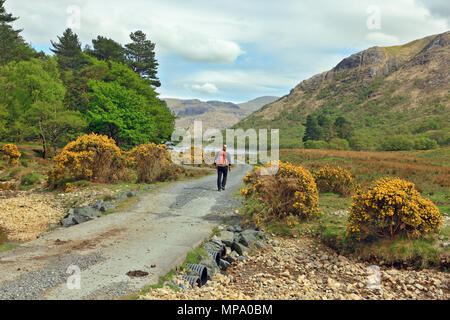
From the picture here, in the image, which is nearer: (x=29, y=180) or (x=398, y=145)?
(x=29, y=180)

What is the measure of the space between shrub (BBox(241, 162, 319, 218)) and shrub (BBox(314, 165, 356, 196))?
496 cm

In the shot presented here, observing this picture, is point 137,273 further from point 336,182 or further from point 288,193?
point 336,182

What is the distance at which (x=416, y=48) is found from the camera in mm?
194625

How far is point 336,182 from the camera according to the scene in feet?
54.3

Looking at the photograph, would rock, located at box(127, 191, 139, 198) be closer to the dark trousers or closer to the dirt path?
the dirt path

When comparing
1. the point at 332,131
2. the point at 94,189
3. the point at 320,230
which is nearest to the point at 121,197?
the point at 94,189

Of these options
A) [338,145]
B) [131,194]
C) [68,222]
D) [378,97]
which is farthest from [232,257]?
[378,97]

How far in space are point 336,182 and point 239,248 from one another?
29.9ft

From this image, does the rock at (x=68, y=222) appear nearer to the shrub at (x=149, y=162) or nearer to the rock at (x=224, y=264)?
the rock at (x=224, y=264)

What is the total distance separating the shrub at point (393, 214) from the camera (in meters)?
8.97

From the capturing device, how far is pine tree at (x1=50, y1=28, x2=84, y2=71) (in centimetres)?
6239

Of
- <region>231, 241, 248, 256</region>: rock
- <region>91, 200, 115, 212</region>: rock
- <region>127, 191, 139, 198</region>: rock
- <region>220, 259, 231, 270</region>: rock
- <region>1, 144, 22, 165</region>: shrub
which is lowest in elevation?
<region>220, 259, 231, 270</region>: rock

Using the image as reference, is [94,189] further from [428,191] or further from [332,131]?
[332,131]

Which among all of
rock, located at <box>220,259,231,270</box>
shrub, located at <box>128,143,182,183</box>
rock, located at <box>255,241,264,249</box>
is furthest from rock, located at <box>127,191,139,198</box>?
rock, located at <box>220,259,231,270</box>
